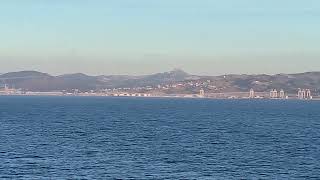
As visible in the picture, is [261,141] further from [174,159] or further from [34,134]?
[34,134]

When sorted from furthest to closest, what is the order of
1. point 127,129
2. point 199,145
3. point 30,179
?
point 127,129 < point 199,145 < point 30,179

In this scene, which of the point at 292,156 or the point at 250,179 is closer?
the point at 250,179

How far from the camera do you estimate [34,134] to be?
122 meters

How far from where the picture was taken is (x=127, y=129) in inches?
5399

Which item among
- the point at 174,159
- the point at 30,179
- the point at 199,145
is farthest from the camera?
the point at 199,145

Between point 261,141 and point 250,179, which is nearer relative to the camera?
point 250,179

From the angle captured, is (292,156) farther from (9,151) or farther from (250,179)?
(9,151)

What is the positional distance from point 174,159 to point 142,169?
9.09 m

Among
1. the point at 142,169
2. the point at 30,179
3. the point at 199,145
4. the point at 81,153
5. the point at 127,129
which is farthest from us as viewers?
the point at 127,129

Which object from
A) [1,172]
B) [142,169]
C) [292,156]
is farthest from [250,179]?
[1,172]

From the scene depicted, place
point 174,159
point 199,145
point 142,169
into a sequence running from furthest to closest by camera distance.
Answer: point 199,145
point 174,159
point 142,169

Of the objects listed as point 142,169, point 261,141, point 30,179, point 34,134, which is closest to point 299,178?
point 142,169

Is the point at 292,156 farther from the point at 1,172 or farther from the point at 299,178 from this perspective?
the point at 1,172

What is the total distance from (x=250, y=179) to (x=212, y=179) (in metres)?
3.96
